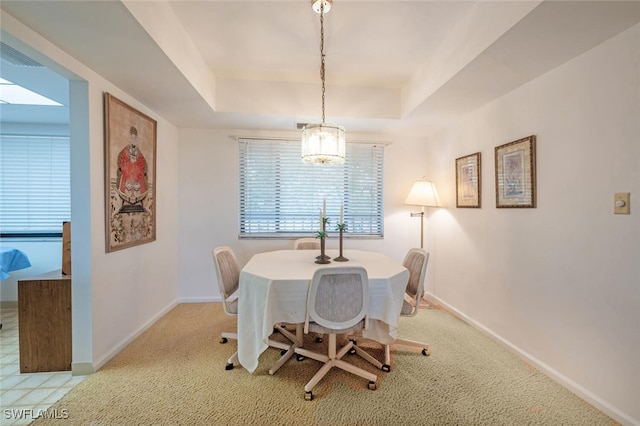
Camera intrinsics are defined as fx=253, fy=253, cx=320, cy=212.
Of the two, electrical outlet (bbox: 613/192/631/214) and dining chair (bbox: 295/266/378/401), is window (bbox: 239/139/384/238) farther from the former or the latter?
electrical outlet (bbox: 613/192/631/214)

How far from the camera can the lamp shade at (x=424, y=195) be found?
3.14m

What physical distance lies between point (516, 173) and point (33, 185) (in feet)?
17.5

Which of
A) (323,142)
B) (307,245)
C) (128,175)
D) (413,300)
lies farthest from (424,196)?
(128,175)

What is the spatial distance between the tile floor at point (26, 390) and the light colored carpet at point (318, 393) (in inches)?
3.3

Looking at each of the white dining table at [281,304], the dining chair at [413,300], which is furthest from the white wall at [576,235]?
the white dining table at [281,304]

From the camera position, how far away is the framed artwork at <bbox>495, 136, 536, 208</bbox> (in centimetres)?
202

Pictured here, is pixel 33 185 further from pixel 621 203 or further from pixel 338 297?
pixel 621 203

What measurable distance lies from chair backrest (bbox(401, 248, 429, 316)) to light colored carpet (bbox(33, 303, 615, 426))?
440 mm

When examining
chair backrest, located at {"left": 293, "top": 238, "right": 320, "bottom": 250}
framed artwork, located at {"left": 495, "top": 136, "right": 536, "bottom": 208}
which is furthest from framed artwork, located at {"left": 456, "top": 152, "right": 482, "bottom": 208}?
chair backrest, located at {"left": 293, "top": 238, "right": 320, "bottom": 250}

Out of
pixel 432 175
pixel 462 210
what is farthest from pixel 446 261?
pixel 432 175

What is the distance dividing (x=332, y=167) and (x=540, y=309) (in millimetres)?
2558

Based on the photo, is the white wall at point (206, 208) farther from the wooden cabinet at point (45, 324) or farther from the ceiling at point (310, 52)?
the wooden cabinet at point (45, 324)

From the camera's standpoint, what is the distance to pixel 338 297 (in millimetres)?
1622

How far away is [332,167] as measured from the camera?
3.47m
